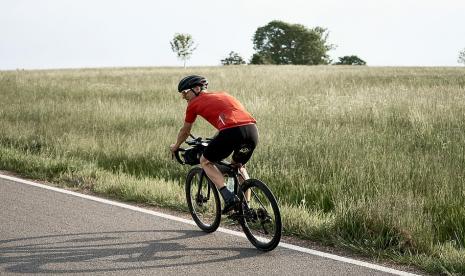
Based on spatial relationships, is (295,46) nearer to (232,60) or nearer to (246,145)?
(232,60)

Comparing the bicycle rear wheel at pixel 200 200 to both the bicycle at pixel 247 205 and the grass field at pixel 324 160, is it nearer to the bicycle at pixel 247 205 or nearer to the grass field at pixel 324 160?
the bicycle at pixel 247 205

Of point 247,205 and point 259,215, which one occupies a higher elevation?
point 247,205

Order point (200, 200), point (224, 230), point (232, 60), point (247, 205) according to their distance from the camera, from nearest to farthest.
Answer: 1. point (247, 205)
2. point (224, 230)
3. point (200, 200)
4. point (232, 60)

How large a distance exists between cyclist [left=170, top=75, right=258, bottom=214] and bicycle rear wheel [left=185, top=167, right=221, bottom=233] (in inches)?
21.2

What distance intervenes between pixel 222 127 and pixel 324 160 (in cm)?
369

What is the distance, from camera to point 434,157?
8.27 meters

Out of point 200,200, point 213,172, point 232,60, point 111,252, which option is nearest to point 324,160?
point 200,200

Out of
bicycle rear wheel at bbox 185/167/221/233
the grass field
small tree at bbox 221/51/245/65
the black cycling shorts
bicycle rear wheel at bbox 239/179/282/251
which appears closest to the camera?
bicycle rear wheel at bbox 239/179/282/251

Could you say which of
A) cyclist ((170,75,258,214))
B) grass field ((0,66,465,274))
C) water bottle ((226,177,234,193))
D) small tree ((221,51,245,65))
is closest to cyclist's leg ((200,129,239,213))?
cyclist ((170,75,258,214))

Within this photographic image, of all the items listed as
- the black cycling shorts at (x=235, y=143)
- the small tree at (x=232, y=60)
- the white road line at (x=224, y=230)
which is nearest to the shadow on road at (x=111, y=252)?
the white road line at (x=224, y=230)

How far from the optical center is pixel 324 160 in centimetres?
855

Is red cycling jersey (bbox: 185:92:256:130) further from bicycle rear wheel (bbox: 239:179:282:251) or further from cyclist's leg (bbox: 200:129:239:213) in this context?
bicycle rear wheel (bbox: 239:179:282:251)

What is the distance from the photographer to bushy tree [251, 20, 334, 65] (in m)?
89.9

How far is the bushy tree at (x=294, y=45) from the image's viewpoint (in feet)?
295
